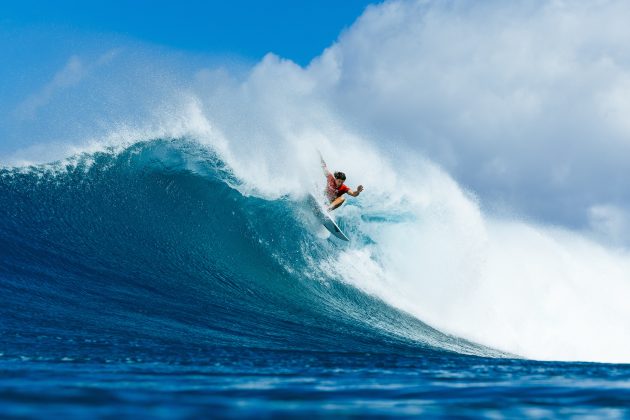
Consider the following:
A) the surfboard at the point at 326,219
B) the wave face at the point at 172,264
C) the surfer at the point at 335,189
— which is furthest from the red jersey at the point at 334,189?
the wave face at the point at 172,264

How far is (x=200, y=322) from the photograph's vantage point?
7.77m

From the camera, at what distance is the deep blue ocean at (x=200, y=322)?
3.55m

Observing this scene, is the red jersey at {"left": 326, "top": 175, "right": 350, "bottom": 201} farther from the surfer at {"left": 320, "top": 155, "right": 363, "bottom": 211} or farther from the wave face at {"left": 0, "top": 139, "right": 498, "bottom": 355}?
the wave face at {"left": 0, "top": 139, "right": 498, "bottom": 355}

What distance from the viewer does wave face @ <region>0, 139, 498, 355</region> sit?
7.39 m

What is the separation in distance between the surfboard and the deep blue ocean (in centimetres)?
19

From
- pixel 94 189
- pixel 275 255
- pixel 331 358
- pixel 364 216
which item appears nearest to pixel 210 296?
pixel 275 255

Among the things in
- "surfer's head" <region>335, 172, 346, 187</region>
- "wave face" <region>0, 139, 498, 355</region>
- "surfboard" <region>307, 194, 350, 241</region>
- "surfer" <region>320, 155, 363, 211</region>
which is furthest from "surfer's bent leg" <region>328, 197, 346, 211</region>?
"wave face" <region>0, 139, 498, 355</region>

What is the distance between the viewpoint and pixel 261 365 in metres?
5.07

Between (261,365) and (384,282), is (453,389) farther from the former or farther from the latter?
(384,282)

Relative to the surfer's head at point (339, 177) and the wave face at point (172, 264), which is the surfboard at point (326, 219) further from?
the surfer's head at point (339, 177)

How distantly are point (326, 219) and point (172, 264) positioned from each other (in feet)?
11.8

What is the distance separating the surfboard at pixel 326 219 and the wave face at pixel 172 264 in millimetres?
199

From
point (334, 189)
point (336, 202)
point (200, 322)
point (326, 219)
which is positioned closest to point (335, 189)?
point (334, 189)

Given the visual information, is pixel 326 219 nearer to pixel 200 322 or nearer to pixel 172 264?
pixel 172 264
